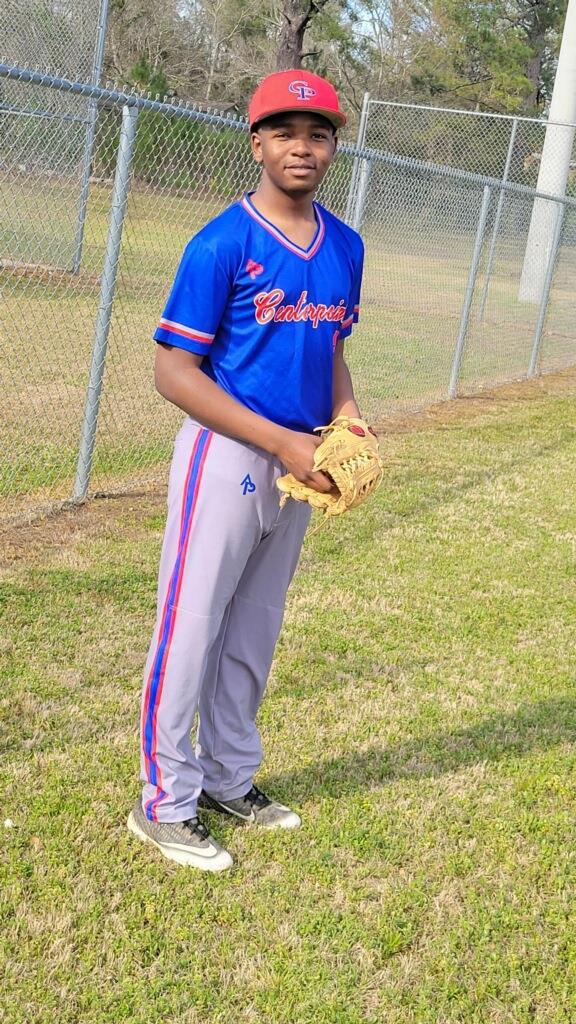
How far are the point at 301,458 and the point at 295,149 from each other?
0.69 metres

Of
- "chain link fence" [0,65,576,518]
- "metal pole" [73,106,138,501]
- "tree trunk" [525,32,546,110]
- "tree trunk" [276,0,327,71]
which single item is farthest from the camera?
"tree trunk" [525,32,546,110]

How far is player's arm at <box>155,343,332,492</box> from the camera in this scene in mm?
2375

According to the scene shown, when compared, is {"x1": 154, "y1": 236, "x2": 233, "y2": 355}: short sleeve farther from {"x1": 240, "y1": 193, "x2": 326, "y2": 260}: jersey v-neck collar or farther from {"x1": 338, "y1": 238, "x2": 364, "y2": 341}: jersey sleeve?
{"x1": 338, "y1": 238, "x2": 364, "y2": 341}: jersey sleeve

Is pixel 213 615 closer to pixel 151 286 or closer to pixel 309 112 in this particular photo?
pixel 309 112

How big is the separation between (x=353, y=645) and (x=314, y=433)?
1810 millimetres

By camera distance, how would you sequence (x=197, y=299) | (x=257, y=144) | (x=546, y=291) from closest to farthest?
(x=197, y=299) < (x=257, y=144) < (x=546, y=291)

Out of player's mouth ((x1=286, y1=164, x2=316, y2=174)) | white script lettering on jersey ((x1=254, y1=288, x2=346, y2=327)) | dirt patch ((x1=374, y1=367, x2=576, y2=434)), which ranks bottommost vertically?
dirt patch ((x1=374, y1=367, x2=576, y2=434))

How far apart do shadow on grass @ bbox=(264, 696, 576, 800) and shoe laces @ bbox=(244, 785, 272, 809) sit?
0.54 feet

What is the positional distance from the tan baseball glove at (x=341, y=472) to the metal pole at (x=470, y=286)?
23.8 ft

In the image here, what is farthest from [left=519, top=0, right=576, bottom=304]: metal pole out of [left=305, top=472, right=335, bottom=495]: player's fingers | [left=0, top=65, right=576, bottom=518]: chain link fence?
[left=305, top=472, right=335, bottom=495]: player's fingers

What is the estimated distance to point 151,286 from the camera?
11.0 m

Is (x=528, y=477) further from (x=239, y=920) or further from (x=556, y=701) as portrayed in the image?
(x=239, y=920)

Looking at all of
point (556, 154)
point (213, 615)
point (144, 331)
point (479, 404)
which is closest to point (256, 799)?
point (213, 615)

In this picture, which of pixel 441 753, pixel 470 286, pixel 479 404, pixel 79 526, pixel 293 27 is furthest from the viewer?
pixel 293 27
